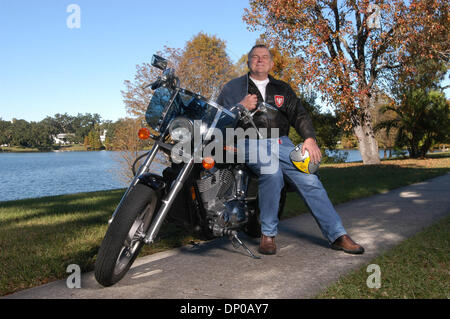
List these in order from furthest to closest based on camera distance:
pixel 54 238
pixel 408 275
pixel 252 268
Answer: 1. pixel 54 238
2. pixel 252 268
3. pixel 408 275

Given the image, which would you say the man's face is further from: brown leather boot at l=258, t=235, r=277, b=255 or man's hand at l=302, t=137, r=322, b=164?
brown leather boot at l=258, t=235, r=277, b=255

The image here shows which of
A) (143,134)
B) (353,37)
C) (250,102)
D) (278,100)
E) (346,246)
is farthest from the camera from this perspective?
(353,37)

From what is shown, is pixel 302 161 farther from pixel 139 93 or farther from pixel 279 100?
pixel 139 93

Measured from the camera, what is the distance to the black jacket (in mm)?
4020

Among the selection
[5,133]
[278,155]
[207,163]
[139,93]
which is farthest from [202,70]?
[5,133]

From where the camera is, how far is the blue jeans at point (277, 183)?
3696mm

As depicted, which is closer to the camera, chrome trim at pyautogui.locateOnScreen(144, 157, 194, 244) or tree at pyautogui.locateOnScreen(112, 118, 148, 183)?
chrome trim at pyautogui.locateOnScreen(144, 157, 194, 244)

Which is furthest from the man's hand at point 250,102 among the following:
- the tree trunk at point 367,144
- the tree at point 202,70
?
the tree at point 202,70

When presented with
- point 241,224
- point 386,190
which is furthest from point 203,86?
point 241,224

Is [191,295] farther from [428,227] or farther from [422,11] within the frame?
[422,11]

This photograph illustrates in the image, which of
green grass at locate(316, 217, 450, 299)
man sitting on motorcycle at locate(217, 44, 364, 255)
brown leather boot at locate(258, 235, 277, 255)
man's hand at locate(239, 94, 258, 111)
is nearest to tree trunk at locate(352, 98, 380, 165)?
green grass at locate(316, 217, 450, 299)

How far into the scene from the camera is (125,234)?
2717mm

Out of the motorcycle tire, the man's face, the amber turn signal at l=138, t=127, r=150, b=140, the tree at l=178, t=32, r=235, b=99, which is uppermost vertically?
the tree at l=178, t=32, r=235, b=99

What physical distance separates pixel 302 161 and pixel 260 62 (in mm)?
1050
